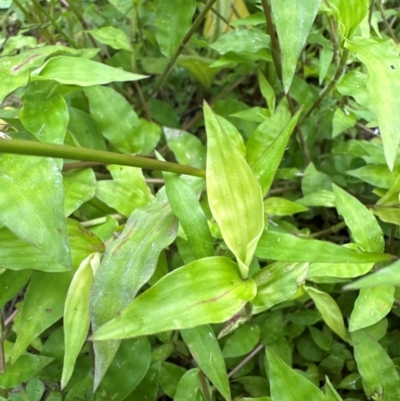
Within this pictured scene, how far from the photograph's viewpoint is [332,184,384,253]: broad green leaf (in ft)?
2.01

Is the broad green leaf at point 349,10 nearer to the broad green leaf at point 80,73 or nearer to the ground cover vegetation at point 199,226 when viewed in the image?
the ground cover vegetation at point 199,226

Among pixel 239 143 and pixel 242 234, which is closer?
pixel 242 234

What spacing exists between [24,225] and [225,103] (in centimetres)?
60

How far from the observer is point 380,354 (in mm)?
612

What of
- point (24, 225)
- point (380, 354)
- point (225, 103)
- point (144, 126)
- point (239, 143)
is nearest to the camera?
point (24, 225)

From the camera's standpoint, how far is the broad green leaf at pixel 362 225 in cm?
61

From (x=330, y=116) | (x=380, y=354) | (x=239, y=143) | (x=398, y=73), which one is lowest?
(x=380, y=354)

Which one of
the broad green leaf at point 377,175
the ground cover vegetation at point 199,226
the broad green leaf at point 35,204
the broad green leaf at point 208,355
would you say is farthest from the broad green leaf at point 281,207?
the broad green leaf at point 35,204

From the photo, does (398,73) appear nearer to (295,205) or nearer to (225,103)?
(295,205)

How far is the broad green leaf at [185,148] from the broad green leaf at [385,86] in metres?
0.33

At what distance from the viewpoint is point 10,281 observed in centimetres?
61

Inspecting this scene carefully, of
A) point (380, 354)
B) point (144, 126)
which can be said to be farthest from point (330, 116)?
point (380, 354)

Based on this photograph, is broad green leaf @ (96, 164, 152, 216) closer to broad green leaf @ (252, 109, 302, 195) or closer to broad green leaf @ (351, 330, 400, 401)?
broad green leaf @ (252, 109, 302, 195)

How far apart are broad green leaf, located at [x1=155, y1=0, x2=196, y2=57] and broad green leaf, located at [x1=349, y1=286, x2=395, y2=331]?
526mm
